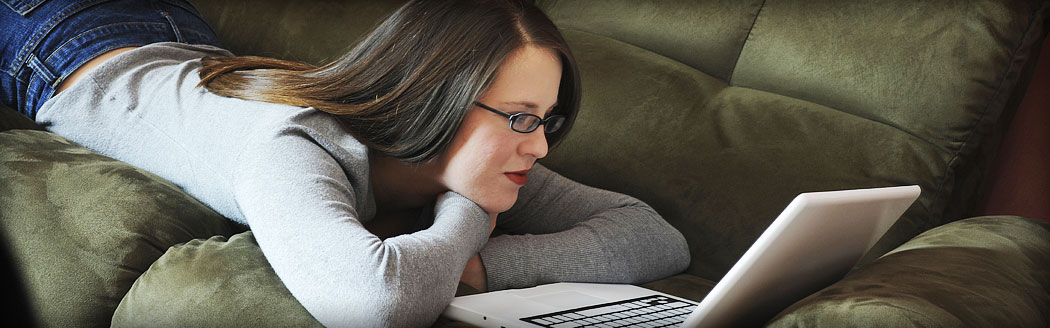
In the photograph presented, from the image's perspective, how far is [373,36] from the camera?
1.12 metres

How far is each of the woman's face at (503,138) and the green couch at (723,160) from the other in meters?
0.26

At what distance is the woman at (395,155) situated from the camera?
0.83 metres

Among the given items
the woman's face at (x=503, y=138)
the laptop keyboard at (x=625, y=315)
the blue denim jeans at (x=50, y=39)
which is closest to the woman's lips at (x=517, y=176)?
the woman's face at (x=503, y=138)

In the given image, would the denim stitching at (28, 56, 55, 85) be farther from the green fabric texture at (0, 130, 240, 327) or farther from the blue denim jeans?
the green fabric texture at (0, 130, 240, 327)

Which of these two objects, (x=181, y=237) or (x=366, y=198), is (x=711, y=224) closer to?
(x=366, y=198)

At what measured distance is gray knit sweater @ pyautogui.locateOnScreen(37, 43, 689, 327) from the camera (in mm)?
811

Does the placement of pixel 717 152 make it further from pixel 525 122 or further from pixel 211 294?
pixel 211 294

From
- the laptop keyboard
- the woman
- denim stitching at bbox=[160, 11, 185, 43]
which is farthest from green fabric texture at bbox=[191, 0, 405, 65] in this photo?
the laptop keyboard

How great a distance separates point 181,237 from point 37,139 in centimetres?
31

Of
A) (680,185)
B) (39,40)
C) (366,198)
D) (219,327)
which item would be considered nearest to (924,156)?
(680,185)

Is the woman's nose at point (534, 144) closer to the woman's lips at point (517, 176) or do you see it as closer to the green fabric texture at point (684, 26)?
the woman's lips at point (517, 176)

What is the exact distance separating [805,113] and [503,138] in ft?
1.86

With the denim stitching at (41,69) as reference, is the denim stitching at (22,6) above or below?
above

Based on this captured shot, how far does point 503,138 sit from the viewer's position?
106cm
